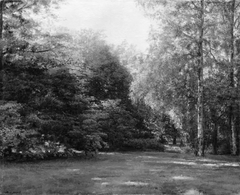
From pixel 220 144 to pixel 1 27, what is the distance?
23090 millimetres


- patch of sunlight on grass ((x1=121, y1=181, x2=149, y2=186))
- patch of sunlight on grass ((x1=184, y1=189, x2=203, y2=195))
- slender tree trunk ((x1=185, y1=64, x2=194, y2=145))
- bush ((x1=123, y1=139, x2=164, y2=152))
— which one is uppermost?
slender tree trunk ((x1=185, y1=64, x2=194, y2=145))

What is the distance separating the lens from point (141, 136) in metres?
35.6

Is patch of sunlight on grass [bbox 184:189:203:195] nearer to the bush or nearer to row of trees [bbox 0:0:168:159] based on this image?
row of trees [bbox 0:0:168:159]

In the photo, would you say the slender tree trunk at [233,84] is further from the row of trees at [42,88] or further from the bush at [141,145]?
the row of trees at [42,88]

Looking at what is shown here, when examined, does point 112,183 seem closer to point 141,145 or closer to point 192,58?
point 192,58

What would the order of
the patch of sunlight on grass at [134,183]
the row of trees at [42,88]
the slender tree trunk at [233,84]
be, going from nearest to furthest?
the patch of sunlight on grass at [134,183]
the row of trees at [42,88]
the slender tree trunk at [233,84]

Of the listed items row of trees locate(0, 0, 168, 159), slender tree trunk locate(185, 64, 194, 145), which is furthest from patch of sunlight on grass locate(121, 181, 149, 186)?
slender tree trunk locate(185, 64, 194, 145)

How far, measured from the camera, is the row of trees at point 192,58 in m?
23.0

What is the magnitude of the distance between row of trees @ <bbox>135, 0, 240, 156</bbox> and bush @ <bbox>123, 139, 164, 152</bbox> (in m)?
7.26

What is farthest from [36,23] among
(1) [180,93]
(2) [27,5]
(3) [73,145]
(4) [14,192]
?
(4) [14,192]

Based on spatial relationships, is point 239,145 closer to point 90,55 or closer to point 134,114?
point 134,114

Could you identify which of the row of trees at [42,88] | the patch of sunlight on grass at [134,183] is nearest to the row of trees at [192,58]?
the row of trees at [42,88]

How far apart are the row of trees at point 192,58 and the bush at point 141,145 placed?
7.26 m

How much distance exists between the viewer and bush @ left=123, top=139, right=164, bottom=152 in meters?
32.4
